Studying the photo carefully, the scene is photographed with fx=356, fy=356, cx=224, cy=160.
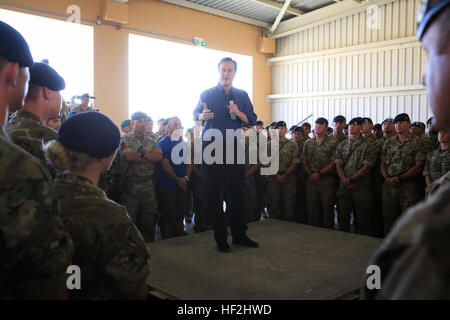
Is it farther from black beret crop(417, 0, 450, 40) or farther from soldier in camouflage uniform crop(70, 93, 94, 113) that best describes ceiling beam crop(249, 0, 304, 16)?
black beret crop(417, 0, 450, 40)

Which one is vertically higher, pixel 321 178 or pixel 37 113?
pixel 37 113

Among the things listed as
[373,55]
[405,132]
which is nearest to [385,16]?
[373,55]

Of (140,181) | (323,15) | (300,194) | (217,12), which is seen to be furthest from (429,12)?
(323,15)

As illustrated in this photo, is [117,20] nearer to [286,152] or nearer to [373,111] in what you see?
[286,152]

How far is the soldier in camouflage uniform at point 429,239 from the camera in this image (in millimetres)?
402

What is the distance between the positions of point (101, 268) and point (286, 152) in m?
4.60

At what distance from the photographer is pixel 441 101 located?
553mm

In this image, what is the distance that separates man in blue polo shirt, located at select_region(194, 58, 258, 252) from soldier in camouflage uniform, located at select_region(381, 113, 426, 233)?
230 centimetres

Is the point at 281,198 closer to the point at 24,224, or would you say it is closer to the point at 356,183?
the point at 356,183

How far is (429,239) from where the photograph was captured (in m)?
0.41

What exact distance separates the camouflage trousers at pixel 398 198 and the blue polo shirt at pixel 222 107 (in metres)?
2.44

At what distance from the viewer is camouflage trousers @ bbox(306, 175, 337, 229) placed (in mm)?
5145

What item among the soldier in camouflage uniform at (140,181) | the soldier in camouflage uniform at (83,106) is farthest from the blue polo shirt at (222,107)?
the soldier in camouflage uniform at (83,106)

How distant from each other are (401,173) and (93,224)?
13.9 feet
